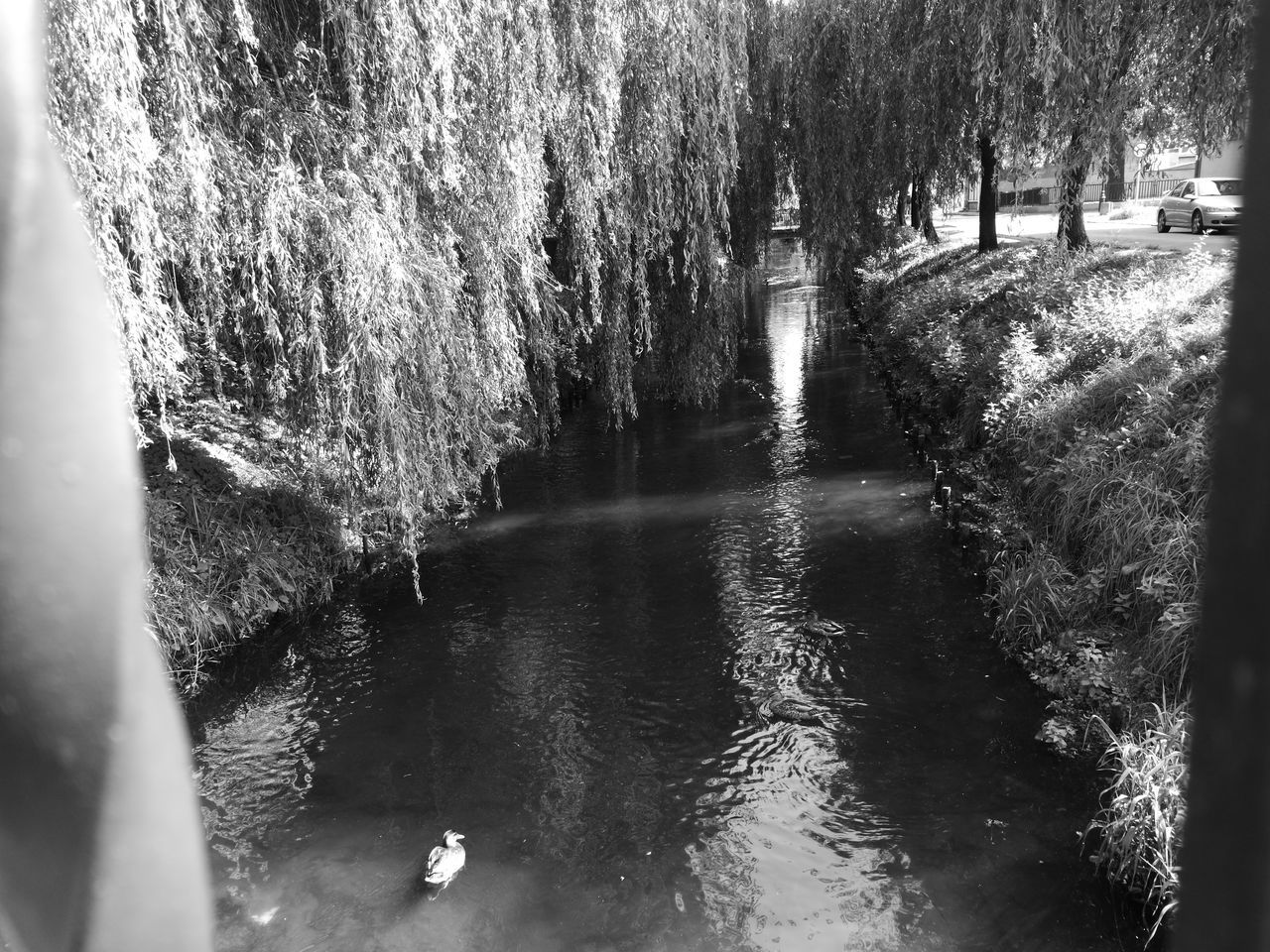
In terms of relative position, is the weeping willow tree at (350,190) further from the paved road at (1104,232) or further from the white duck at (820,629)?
the paved road at (1104,232)

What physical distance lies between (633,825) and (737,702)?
154cm

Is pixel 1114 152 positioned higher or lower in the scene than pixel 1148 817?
higher

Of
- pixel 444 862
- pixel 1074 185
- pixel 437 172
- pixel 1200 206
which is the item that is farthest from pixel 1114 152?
pixel 1200 206

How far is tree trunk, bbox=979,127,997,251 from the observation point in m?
19.3

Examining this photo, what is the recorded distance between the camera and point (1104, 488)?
27.1ft

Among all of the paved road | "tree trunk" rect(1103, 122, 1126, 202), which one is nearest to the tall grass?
"tree trunk" rect(1103, 122, 1126, 202)

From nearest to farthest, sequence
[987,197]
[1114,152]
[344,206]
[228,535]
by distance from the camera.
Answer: [344,206]
[228,535]
[1114,152]
[987,197]

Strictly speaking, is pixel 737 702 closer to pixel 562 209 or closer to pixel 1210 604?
pixel 562 209

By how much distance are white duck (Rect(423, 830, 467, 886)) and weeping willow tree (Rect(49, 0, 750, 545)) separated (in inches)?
122

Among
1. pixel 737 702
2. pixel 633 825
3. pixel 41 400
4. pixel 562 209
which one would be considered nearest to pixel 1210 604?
pixel 41 400

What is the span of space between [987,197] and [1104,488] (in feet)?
45.9

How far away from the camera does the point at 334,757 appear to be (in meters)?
6.93

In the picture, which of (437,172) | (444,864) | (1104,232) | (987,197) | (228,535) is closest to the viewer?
(444,864)

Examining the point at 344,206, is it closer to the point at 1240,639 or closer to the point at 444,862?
the point at 444,862
